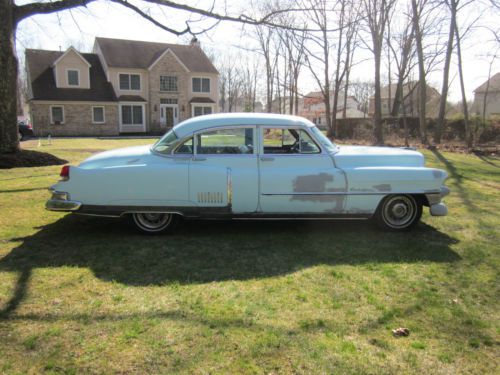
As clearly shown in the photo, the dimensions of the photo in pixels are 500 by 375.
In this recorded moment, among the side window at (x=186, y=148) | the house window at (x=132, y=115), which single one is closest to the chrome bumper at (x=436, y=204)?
the side window at (x=186, y=148)

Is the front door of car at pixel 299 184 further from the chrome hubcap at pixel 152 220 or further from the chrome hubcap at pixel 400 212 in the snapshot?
the chrome hubcap at pixel 152 220

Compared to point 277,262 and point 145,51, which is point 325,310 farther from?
point 145,51

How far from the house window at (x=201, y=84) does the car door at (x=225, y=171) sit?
121 feet

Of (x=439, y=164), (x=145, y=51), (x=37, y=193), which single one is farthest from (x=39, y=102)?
(x=439, y=164)

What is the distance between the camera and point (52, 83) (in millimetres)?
35875

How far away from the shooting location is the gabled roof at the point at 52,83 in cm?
3497

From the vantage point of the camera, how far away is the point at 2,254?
502 cm

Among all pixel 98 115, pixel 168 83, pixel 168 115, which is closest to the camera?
pixel 98 115

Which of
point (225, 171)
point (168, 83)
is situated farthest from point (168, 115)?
point (225, 171)

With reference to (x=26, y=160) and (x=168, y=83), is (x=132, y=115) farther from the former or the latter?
(x=26, y=160)

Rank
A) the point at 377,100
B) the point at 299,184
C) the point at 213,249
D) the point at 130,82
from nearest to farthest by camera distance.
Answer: the point at 213,249, the point at 299,184, the point at 377,100, the point at 130,82

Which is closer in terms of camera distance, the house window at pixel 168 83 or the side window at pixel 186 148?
the side window at pixel 186 148

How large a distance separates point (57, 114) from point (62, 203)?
109 feet

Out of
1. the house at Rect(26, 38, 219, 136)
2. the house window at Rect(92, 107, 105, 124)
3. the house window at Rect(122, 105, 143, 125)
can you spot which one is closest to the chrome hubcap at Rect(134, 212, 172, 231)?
the house at Rect(26, 38, 219, 136)
